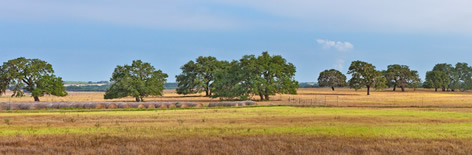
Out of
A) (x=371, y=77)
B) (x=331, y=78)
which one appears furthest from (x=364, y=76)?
(x=331, y=78)

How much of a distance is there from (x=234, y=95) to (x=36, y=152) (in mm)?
56574

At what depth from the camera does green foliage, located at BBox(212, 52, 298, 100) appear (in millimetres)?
69688

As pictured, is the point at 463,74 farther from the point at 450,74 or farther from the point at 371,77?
the point at 371,77

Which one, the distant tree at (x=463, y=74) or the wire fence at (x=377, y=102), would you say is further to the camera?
the distant tree at (x=463, y=74)

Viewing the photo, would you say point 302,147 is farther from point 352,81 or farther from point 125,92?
point 352,81

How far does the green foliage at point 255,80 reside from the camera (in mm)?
69688

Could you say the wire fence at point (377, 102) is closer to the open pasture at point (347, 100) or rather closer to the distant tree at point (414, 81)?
the open pasture at point (347, 100)

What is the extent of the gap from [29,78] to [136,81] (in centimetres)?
1561

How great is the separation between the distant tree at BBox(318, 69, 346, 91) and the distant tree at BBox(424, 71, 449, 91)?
2999 centimetres

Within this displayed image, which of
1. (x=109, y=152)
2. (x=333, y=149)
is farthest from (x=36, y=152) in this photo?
(x=333, y=149)

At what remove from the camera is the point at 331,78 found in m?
162

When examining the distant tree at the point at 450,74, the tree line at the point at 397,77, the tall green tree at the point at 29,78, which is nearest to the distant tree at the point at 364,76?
the tree line at the point at 397,77

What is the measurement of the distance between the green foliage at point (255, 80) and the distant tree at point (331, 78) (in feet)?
288

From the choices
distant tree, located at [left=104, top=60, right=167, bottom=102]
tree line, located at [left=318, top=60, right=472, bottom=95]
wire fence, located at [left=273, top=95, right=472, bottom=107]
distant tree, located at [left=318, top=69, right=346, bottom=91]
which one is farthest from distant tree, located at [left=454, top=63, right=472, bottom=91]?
distant tree, located at [left=104, top=60, right=167, bottom=102]
